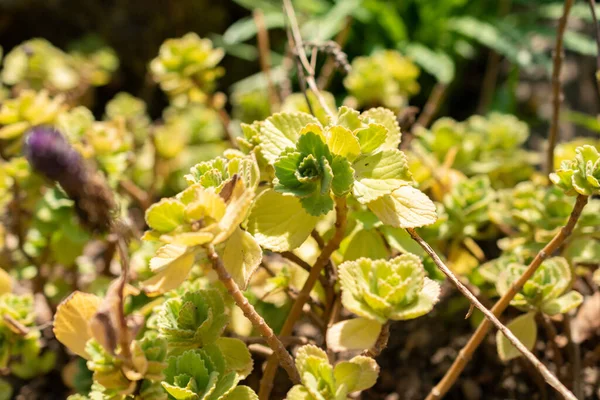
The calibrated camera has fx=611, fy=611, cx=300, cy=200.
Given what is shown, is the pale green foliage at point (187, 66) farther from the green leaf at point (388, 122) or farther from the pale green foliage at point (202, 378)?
the pale green foliage at point (202, 378)

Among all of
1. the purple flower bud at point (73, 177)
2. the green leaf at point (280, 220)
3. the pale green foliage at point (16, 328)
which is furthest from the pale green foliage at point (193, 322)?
the pale green foliage at point (16, 328)

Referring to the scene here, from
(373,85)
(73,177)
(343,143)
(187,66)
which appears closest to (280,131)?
(343,143)

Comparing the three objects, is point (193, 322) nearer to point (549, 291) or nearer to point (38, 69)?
point (549, 291)

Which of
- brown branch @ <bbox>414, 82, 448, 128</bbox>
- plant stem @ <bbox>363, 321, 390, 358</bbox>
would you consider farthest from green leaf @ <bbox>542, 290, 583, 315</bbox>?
brown branch @ <bbox>414, 82, 448, 128</bbox>

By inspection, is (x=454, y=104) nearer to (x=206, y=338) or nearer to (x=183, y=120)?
(x=183, y=120)

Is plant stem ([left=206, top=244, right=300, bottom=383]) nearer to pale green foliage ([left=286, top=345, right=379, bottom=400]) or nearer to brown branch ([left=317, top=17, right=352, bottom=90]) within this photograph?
pale green foliage ([left=286, top=345, right=379, bottom=400])
